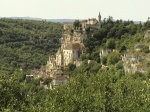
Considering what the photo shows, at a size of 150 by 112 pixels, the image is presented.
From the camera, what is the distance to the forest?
31.2 m

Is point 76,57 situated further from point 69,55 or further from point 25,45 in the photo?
point 25,45

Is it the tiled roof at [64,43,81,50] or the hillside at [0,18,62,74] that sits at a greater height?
the tiled roof at [64,43,81,50]

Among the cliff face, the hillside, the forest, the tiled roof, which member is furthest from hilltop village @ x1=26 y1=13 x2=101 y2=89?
the cliff face

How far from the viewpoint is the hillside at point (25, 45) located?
111169mm

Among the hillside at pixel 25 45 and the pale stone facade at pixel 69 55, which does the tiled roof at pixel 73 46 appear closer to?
the pale stone facade at pixel 69 55

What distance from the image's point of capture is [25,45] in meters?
129

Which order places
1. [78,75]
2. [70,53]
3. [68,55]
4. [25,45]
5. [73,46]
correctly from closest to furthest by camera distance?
[78,75], [70,53], [73,46], [68,55], [25,45]

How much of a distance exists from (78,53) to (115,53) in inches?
566

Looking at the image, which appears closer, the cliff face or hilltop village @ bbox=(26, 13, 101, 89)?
the cliff face

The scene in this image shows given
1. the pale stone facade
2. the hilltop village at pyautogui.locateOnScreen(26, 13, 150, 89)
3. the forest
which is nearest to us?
the forest

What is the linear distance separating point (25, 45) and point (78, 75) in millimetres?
85608

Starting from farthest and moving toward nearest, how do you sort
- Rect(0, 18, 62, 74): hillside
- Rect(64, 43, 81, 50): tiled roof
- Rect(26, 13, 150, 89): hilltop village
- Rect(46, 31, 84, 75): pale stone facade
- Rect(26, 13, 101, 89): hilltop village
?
Rect(0, 18, 62, 74): hillside, Rect(64, 43, 81, 50): tiled roof, Rect(46, 31, 84, 75): pale stone facade, Rect(26, 13, 101, 89): hilltop village, Rect(26, 13, 150, 89): hilltop village

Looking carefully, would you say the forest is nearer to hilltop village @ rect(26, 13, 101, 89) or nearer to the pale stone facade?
hilltop village @ rect(26, 13, 101, 89)

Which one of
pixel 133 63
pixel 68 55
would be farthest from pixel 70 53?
pixel 133 63
